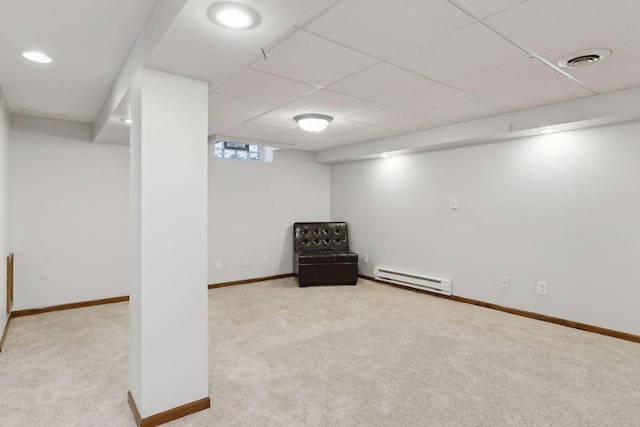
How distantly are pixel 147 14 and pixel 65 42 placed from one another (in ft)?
2.33

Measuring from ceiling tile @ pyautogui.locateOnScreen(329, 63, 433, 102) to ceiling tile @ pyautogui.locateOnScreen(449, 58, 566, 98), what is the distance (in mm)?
327

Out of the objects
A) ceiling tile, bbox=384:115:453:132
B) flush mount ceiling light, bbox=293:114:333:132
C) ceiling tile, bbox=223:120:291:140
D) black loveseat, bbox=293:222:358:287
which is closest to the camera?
flush mount ceiling light, bbox=293:114:333:132

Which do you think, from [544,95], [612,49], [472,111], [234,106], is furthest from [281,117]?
[612,49]

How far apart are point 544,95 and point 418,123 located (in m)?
1.32

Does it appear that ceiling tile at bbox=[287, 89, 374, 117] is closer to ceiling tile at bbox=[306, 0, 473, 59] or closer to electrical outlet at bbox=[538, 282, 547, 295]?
ceiling tile at bbox=[306, 0, 473, 59]

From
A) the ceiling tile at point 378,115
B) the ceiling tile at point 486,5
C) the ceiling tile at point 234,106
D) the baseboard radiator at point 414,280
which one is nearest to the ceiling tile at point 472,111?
the ceiling tile at point 378,115

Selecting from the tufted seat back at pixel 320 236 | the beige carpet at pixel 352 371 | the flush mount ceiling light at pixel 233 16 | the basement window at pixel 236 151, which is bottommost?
the beige carpet at pixel 352 371

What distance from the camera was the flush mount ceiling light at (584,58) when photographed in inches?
86.6

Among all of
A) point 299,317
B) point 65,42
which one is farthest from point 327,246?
point 65,42

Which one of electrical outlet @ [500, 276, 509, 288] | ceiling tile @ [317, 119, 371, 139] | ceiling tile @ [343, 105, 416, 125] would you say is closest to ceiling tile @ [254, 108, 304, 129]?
ceiling tile @ [317, 119, 371, 139]

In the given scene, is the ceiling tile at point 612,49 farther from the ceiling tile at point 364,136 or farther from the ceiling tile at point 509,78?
the ceiling tile at point 364,136

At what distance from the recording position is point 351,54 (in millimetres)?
2213

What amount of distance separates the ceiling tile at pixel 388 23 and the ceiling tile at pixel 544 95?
1.47 metres

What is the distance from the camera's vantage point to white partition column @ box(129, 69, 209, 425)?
6.31 ft
